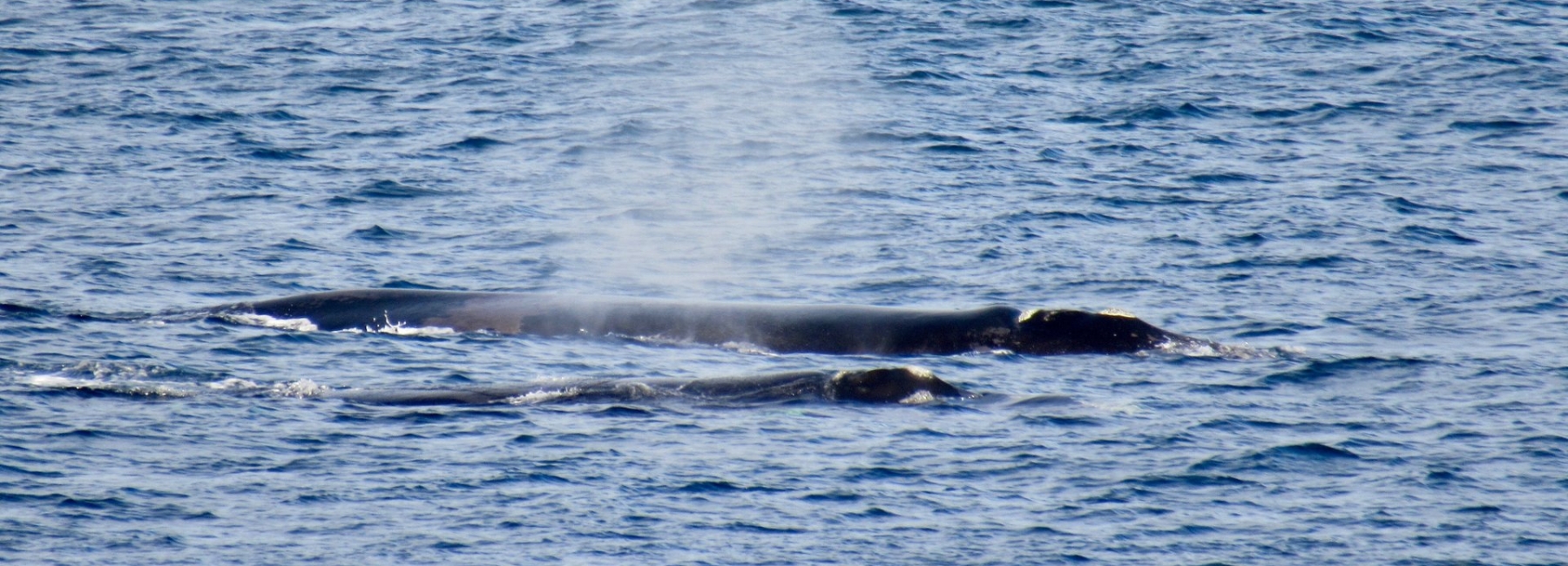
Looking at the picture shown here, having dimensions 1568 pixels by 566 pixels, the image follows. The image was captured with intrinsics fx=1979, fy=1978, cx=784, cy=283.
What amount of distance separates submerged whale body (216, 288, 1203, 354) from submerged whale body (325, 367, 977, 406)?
268 centimetres

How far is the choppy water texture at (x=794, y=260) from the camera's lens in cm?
1570

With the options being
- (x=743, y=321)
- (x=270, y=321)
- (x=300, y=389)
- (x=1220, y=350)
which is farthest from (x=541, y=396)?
(x=1220, y=350)

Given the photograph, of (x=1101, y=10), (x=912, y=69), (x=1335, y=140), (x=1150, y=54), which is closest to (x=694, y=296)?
(x=1335, y=140)

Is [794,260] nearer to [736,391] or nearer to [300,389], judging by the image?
[736,391]

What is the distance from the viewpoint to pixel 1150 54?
4641cm

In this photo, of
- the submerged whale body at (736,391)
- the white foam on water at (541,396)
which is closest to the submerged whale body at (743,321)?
the submerged whale body at (736,391)

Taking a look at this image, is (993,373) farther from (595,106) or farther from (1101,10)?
(1101,10)

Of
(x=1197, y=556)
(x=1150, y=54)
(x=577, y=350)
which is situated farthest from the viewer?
(x=1150, y=54)

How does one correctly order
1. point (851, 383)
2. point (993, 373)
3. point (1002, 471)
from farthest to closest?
point (993, 373) → point (851, 383) → point (1002, 471)

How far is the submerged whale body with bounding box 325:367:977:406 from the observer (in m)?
19.0

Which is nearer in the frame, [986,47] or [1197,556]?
[1197,556]

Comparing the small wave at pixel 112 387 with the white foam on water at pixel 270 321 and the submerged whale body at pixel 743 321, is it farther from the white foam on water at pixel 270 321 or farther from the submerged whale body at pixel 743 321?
the submerged whale body at pixel 743 321

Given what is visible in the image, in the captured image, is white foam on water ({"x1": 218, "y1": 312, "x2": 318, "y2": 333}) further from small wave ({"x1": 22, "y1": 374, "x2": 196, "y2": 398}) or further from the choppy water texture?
small wave ({"x1": 22, "y1": 374, "x2": 196, "y2": 398})

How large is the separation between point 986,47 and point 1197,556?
3420cm
